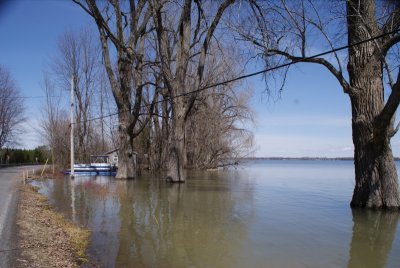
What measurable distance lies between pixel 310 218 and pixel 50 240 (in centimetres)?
865

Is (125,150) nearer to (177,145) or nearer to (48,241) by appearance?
(177,145)

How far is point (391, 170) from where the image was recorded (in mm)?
14414

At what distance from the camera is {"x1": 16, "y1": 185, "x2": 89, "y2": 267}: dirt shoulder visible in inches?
283

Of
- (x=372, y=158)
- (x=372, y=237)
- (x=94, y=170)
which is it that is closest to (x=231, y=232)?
(x=372, y=237)

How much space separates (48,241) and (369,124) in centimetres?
1140

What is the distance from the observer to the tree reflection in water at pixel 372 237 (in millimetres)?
8748

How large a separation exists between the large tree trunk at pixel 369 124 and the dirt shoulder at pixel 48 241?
996 cm

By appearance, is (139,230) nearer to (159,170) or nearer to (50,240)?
(50,240)

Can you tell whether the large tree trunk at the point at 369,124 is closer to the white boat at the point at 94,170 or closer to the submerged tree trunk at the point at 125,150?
the submerged tree trunk at the point at 125,150

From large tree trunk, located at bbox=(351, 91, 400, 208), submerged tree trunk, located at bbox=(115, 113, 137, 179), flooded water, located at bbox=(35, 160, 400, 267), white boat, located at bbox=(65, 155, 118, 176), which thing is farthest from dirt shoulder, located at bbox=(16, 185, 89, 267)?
white boat, located at bbox=(65, 155, 118, 176)

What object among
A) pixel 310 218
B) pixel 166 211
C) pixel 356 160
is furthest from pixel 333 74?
pixel 166 211

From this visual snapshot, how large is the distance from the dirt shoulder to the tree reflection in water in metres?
5.40

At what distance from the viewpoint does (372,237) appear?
11.1 m

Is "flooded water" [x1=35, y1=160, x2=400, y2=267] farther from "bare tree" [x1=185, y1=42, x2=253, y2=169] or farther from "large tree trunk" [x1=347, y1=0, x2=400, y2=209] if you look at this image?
"bare tree" [x1=185, y1=42, x2=253, y2=169]
